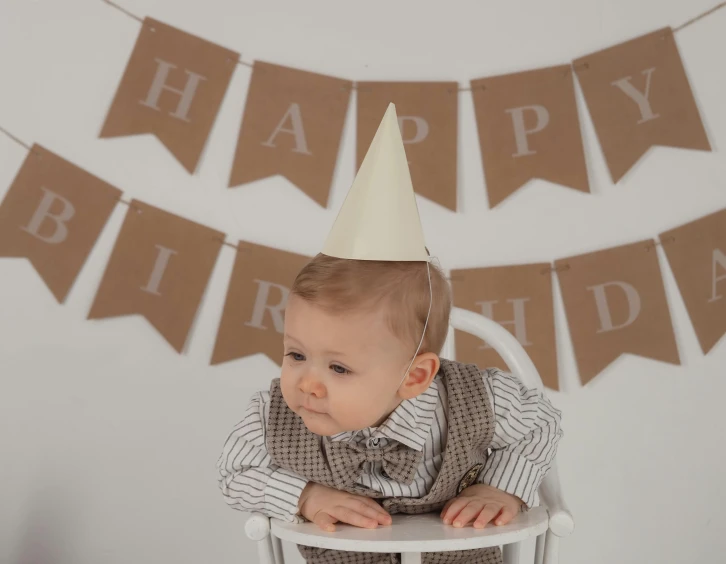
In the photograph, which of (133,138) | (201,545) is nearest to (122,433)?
(201,545)

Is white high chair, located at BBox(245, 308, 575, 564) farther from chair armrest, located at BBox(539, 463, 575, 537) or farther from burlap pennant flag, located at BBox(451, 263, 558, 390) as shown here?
burlap pennant flag, located at BBox(451, 263, 558, 390)

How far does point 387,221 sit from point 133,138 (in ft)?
2.96

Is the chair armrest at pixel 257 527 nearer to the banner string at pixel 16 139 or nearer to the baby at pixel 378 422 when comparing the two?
the baby at pixel 378 422

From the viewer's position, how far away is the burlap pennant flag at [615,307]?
170 cm

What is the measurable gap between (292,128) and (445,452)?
0.91m

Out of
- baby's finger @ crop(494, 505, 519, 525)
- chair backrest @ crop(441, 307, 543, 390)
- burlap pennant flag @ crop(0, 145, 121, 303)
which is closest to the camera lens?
baby's finger @ crop(494, 505, 519, 525)

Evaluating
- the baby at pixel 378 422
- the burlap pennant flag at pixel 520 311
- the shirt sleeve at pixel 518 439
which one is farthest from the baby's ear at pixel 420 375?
the burlap pennant flag at pixel 520 311

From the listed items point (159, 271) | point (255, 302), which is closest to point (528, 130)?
point (255, 302)

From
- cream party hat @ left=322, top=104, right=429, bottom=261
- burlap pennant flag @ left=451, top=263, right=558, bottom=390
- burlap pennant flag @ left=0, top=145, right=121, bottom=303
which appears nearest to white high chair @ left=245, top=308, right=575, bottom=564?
cream party hat @ left=322, top=104, right=429, bottom=261

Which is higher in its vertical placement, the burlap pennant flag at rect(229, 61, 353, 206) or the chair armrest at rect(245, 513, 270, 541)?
the burlap pennant flag at rect(229, 61, 353, 206)

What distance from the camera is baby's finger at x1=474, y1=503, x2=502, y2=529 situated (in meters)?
0.94

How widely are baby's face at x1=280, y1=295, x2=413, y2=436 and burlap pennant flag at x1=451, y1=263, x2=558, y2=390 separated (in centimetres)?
78

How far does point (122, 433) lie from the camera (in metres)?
1.73

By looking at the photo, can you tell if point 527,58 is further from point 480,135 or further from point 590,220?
point 590,220
